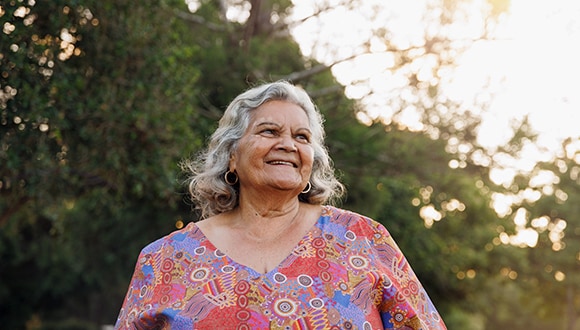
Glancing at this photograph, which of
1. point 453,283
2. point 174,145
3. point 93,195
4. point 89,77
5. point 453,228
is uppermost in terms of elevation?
point 89,77

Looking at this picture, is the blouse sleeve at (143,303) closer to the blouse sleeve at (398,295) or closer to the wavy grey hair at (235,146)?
the wavy grey hair at (235,146)

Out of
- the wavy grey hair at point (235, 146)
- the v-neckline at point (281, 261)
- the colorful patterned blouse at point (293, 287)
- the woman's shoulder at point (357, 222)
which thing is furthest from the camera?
the wavy grey hair at point (235, 146)

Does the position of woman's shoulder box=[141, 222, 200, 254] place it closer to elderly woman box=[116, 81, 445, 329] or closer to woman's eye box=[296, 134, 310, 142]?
elderly woman box=[116, 81, 445, 329]

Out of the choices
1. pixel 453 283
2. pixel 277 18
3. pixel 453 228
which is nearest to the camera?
pixel 277 18

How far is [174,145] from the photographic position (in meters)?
9.01

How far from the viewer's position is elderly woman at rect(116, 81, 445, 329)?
2.75 m

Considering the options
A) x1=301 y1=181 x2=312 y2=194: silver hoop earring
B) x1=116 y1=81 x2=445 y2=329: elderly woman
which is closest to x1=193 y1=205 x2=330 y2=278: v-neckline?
x1=116 y1=81 x2=445 y2=329: elderly woman

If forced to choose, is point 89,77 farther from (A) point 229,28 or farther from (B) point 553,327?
(B) point 553,327

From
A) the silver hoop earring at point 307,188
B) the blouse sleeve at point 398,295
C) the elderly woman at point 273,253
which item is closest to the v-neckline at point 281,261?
the elderly woman at point 273,253

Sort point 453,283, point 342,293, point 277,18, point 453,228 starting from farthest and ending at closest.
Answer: point 453,283
point 453,228
point 277,18
point 342,293

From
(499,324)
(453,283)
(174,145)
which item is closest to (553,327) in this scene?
(499,324)

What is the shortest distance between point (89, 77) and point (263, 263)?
607 cm

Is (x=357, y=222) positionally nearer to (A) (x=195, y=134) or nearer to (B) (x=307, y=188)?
(B) (x=307, y=188)

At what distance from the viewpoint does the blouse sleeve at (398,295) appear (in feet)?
9.33
